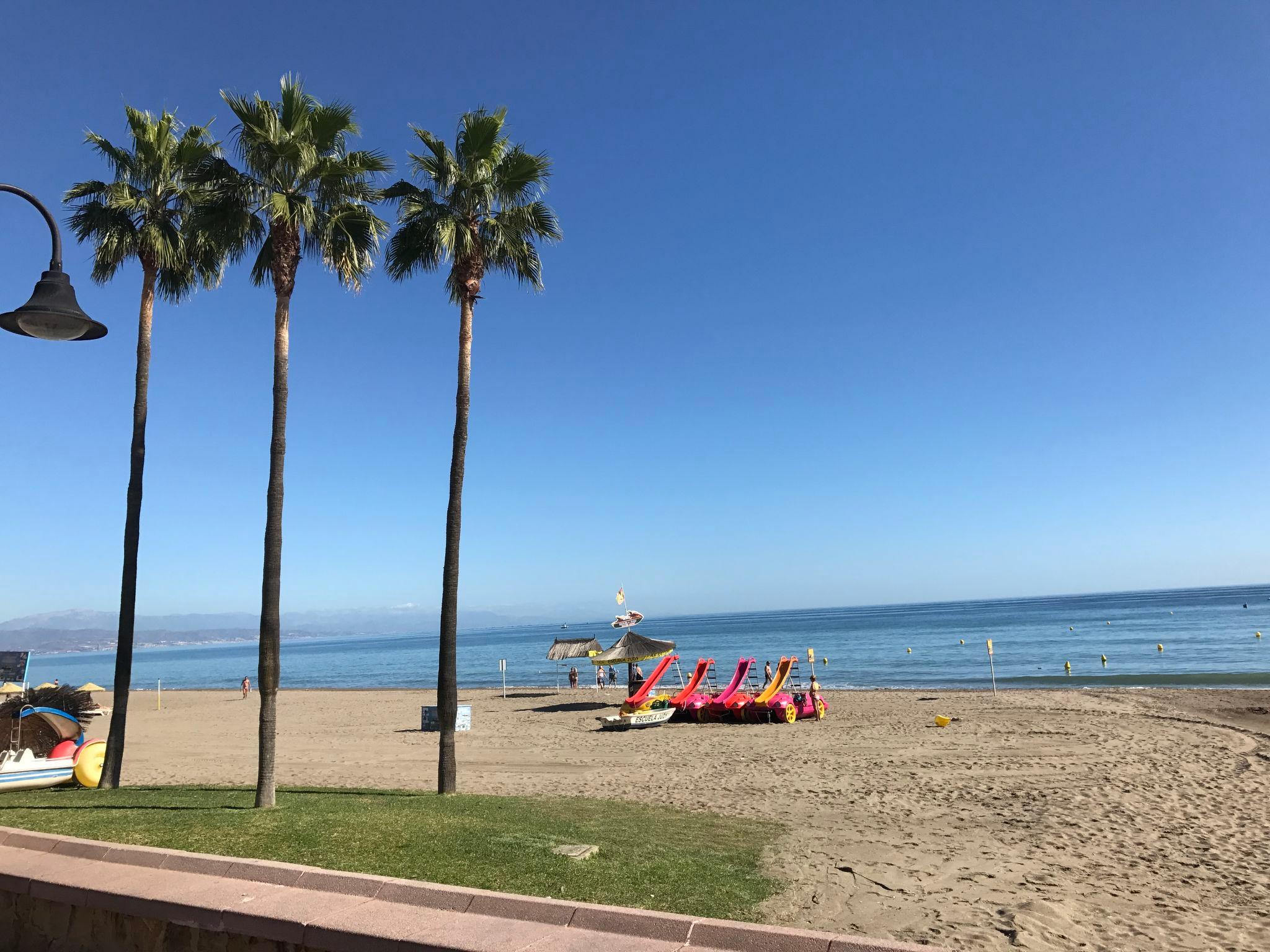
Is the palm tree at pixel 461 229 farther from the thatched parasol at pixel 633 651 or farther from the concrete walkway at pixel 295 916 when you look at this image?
the thatched parasol at pixel 633 651

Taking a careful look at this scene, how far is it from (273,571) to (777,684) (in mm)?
19593

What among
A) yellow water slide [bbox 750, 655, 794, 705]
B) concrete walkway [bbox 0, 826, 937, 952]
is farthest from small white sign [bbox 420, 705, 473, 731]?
concrete walkway [bbox 0, 826, 937, 952]

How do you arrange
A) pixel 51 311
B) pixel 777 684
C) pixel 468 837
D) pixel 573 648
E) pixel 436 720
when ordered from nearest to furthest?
pixel 51 311 < pixel 468 837 < pixel 436 720 < pixel 777 684 < pixel 573 648

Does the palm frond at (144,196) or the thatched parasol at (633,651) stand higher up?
the palm frond at (144,196)

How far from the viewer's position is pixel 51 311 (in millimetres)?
5398

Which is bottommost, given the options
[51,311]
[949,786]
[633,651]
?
[949,786]

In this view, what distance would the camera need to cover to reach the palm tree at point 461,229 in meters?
12.0

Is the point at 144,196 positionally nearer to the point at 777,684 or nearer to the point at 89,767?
the point at 89,767

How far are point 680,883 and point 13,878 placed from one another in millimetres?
4898

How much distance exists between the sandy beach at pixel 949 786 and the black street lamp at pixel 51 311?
7297mm

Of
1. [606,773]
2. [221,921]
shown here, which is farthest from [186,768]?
[221,921]

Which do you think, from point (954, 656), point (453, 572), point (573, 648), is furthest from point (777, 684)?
point (954, 656)

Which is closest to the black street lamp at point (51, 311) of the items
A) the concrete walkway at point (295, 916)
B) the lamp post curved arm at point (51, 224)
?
the lamp post curved arm at point (51, 224)

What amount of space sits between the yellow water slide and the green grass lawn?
514 inches
